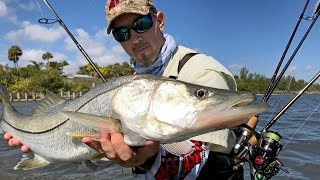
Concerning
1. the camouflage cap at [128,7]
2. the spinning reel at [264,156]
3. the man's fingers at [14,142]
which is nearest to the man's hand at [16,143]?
the man's fingers at [14,142]

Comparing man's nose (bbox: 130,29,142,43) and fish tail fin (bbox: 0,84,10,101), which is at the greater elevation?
man's nose (bbox: 130,29,142,43)

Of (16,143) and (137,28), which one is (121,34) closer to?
(137,28)

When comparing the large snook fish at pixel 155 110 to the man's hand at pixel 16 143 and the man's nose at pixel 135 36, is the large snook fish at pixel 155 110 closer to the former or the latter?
the man's nose at pixel 135 36

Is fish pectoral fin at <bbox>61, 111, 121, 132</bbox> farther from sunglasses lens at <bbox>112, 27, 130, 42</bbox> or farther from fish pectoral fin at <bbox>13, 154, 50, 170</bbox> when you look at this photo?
fish pectoral fin at <bbox>13, 154, 50, 170</bbox>

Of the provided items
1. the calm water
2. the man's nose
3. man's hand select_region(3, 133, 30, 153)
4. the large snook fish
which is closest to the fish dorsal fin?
man's hand select_region(3, 133, 30, 153)

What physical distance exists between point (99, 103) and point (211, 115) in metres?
0.86

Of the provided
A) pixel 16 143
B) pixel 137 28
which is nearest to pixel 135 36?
pixel 137 28

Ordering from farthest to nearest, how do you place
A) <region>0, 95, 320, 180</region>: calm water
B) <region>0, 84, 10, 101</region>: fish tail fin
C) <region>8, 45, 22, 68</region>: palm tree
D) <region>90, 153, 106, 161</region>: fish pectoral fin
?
<region>8, 45, 22, 68</region>: palm tree < <region>0, 95, 320, 180</region>: calm water < <region>0, 84, 10, 101</region>: fish tail fin < <region>90, 153, 106, 161</region>: fish pectoral fin

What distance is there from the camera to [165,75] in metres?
3.20

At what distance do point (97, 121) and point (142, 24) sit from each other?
1.20 m

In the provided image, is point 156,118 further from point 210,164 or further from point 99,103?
point 210,164

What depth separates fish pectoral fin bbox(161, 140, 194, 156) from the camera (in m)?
2.49

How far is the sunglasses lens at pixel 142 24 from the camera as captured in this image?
3273 mm

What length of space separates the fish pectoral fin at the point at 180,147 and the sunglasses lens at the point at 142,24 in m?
1.08
